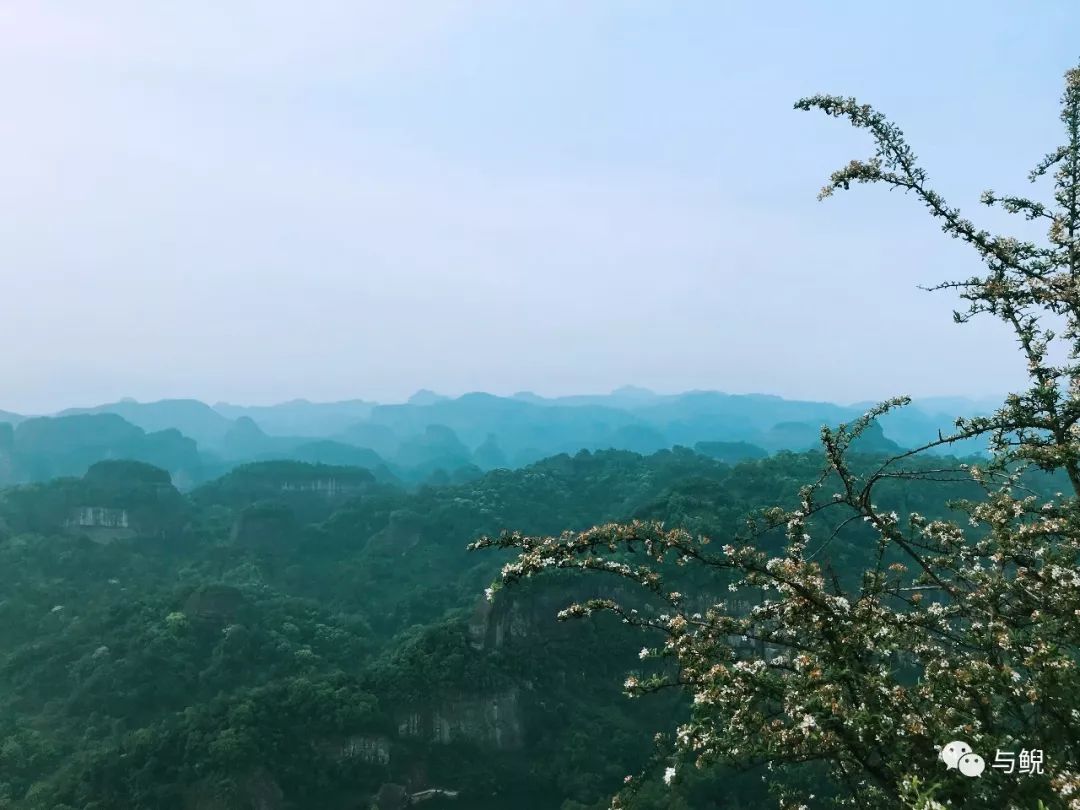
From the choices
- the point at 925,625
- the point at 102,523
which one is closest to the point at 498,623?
the point at 925,625

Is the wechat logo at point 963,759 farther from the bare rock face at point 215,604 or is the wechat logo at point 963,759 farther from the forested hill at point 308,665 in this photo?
the bare rock face at point 215,604

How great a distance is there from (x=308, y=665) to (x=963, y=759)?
64.5m

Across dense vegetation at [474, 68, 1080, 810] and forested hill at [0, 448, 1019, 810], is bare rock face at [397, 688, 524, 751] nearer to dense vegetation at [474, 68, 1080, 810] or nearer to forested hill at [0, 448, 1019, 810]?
forested hill at [0, 448, 1019, 810]

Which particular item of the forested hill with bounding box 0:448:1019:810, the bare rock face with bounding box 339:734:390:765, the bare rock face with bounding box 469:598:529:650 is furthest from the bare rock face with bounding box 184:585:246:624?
the bare rock face with bounding box 469:598:529:650

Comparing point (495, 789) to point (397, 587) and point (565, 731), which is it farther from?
point (397, 587)

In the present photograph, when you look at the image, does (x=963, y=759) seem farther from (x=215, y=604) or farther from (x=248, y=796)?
(x=215, y=604)

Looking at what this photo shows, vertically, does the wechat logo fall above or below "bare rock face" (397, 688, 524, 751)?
above

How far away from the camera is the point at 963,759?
6.30m

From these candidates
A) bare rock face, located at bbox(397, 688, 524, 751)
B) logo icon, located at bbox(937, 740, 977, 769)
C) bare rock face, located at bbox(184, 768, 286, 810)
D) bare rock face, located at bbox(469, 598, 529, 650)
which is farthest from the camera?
bare rock face, located at bbox(469, 598, 529, 650)

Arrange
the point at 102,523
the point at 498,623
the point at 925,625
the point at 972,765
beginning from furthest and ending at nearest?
the point at 102,523 → the point at 498,623 → the point at 925,625 → the point at 972,765

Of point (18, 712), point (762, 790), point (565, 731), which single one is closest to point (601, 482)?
point (565, 731)

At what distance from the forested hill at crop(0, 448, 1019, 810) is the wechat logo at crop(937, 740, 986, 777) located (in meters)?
31.7

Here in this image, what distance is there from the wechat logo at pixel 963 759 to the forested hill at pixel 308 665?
3167 cm

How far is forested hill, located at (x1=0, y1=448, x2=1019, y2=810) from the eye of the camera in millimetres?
40438
